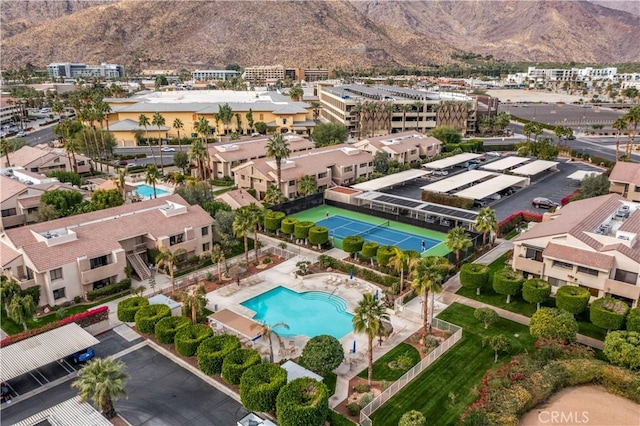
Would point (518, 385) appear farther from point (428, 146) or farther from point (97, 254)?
point (428, 146)

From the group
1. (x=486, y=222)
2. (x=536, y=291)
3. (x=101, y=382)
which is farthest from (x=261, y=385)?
(x=486, y=222)

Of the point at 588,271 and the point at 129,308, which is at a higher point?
the point at 588,271

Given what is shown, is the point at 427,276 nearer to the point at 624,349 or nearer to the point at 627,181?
the point at 624,349

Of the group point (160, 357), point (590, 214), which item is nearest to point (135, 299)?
point (160, 357)

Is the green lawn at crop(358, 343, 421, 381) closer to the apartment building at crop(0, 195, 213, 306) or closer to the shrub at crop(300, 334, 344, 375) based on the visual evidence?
the shrub at crop(300, 334, 344, 375)

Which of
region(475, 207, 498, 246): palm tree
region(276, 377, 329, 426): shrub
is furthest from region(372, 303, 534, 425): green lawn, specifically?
region(475, 207, 498, 246): palm tree

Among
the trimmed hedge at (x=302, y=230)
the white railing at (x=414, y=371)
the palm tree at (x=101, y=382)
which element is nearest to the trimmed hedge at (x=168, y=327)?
the palm tree at (x=101, y=382)
